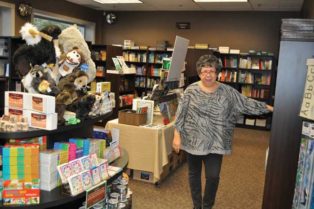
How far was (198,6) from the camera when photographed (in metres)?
7.91

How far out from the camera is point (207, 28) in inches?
336

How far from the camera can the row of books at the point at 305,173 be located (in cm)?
165

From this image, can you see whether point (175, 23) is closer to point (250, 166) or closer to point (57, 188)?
point (250, 166)

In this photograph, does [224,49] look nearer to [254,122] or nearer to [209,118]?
[254,122]

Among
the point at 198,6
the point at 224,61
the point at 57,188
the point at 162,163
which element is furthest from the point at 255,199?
the point at 198,6

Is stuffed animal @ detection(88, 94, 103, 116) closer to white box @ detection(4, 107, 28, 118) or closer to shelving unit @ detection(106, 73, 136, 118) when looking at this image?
white box @ detection(4, 107, 28, 118)

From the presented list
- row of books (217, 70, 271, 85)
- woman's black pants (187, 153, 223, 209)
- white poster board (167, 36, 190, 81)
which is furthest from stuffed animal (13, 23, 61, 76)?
row of books (217, 70, 271, 85)

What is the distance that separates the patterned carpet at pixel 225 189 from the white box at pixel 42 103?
6.17ft

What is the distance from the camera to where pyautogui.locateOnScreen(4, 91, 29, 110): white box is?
1604 mm

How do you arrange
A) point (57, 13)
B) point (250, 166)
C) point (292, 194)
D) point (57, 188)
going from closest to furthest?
1. point (57, 188)
2. point (292, 194)
3. point (250, 166)
4. point (57, 13)

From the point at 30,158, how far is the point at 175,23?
25.8ft

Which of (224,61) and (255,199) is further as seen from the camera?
(224,61)

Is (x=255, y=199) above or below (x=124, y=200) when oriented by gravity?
below

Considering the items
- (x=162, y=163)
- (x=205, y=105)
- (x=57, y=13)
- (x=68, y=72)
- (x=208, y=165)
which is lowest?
(x=162, y=163)
